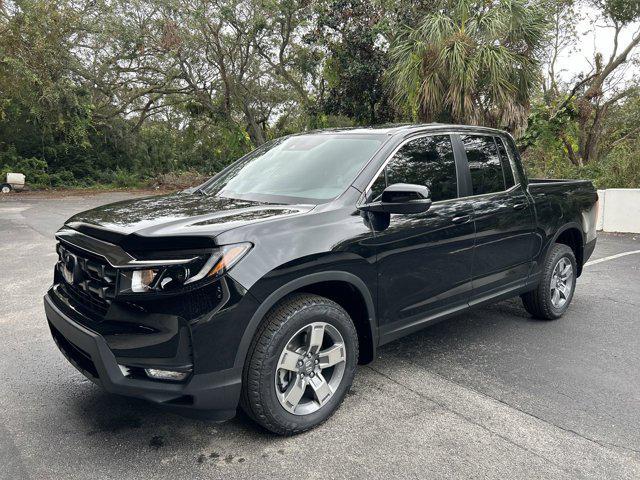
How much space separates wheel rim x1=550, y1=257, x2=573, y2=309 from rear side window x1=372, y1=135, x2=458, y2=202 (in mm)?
1753

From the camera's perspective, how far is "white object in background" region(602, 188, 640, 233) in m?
Answer: 10.2

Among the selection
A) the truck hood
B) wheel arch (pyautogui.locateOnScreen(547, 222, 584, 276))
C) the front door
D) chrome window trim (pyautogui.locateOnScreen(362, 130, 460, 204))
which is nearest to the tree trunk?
wheel arch (pyautogui.locateOnScreen(547, 222, 584, 276))

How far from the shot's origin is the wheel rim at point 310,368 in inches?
113

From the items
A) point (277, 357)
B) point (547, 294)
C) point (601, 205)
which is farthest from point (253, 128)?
point (277, 357)

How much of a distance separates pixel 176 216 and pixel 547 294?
352cm

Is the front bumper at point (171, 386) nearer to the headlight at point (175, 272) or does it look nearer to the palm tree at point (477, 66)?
the headlight at point (175, 272)

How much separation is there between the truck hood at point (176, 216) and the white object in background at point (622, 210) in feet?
31.0

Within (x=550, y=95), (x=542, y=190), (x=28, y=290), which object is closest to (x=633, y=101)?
(x=550, y=95)

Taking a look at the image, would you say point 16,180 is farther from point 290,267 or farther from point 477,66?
point 290,267

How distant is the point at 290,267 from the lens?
9.07 feet

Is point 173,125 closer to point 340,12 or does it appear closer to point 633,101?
point 340,12

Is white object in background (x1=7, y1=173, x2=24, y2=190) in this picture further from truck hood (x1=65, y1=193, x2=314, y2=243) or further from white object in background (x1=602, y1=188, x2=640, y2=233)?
white object in background (x1=602, y1=188, x2=640, y2=233)

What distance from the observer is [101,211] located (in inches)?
130

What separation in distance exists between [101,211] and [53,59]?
1813cm
